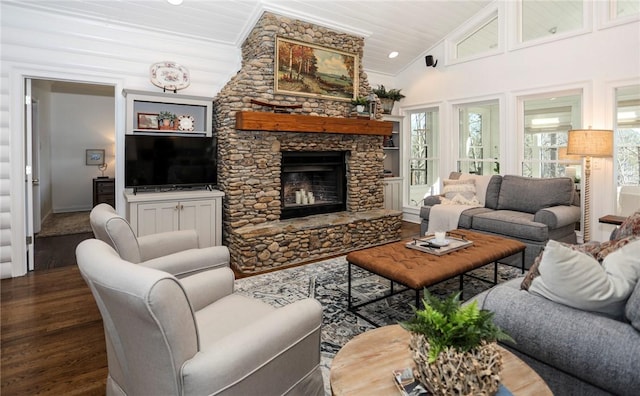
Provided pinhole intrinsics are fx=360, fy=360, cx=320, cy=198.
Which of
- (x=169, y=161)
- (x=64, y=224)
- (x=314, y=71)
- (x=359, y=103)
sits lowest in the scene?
(x=64, y=224)

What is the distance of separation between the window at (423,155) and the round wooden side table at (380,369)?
553 cm

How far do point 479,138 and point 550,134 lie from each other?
3.48ft

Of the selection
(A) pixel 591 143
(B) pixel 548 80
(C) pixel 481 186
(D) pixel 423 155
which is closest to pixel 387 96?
(D) pixel 423 155

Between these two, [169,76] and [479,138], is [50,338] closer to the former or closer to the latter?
[169,76]

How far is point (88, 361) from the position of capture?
2232mm

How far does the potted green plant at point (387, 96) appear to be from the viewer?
20.8ft

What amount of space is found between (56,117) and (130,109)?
5.09m

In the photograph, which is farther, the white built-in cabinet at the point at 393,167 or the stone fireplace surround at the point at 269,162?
the white built-in cabinet at the point at 393,167

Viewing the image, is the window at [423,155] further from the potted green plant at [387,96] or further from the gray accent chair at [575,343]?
the gray accent chair at [575,343]

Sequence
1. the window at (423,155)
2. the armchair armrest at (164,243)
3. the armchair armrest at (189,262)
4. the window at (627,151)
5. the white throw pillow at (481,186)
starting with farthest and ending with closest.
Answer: the window at (423,155) < the white throw pillow at (481,186) < the window at (627,151) < the armchair armrest at (164,243) < the armchair armrest at (189,262)

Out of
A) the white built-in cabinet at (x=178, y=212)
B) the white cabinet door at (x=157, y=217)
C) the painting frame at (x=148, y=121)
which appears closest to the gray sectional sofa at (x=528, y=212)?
the white built-in cabinet at (x=178, y=212)

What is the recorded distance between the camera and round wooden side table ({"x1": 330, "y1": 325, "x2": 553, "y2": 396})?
1.15 meters

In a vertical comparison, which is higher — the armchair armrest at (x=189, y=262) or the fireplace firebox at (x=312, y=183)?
the fireplace firebox at (x=312, y=183)

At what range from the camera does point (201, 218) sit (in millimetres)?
4312
